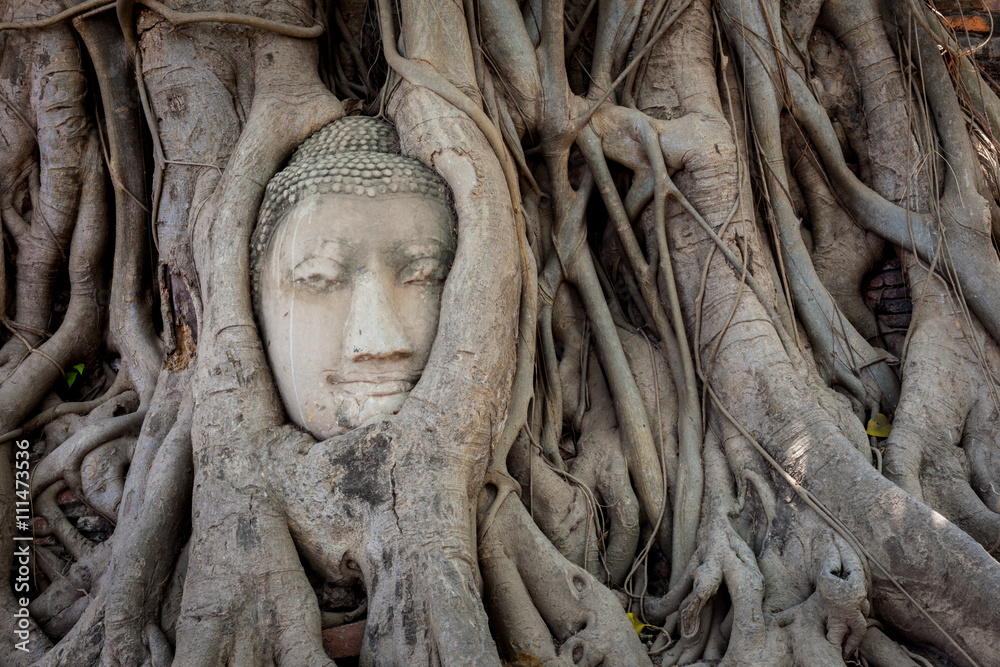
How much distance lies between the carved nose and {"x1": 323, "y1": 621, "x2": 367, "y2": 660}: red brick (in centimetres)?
80

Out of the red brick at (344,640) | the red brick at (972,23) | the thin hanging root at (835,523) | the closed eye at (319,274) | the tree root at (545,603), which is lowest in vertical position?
the red brick at (344,640)

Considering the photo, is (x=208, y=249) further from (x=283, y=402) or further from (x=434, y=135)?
(x=434, y=135)

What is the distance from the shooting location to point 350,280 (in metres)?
2.43

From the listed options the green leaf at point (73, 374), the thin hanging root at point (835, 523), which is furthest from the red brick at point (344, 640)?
the green leaf at point (73, 374)

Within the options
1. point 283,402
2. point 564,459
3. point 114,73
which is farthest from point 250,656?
point 114,73

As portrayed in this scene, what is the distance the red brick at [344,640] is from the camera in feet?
7.22

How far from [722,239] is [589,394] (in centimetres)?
80

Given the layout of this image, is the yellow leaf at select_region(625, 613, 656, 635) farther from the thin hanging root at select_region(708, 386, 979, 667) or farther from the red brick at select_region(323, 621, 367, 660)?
the red brick at select_region(323, 621, 367, 660)

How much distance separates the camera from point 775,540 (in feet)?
8.04

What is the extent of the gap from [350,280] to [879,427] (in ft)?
6.64

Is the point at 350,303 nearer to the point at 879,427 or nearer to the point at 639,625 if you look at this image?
the point at 639,625

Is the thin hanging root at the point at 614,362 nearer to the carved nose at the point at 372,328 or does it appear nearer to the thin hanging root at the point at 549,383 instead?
the thin hanging root at the point at 549,383

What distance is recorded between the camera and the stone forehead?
252cm

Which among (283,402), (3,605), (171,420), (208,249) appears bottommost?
(3,605)
